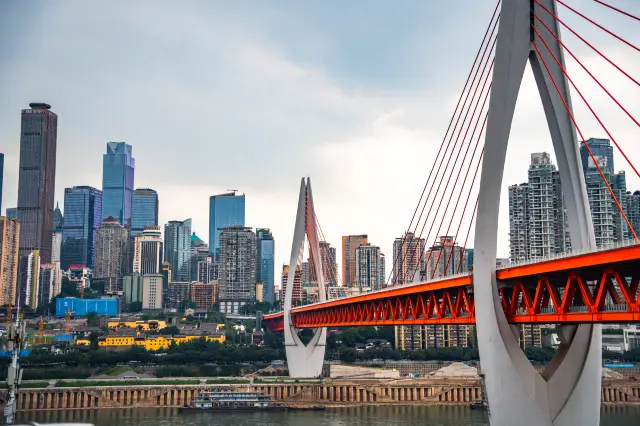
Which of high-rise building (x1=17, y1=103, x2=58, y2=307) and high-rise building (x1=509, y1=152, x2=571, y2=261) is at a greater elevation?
high-rise building (x1=17, y1=103, x2=58, y2=307)

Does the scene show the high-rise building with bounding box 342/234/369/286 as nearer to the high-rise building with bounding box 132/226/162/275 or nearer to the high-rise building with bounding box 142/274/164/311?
the high-rise building with bounding box 142/274/164/311

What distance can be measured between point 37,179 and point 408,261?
110377 millimetres

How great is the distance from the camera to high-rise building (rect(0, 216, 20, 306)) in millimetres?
127500

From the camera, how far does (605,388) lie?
56.9 metres

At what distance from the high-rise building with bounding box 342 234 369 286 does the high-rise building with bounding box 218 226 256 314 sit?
66.3ft

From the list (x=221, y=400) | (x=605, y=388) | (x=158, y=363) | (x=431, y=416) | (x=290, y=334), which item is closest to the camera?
(x=431, y=416)

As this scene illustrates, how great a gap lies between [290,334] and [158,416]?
54.3ft

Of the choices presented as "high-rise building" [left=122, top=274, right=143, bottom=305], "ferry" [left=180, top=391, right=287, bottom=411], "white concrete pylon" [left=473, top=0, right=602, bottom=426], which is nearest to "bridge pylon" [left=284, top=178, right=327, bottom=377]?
"ferry" [left=180, top=391, right=287, bottom=411]

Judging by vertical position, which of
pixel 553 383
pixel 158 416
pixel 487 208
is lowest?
pixel 158 416

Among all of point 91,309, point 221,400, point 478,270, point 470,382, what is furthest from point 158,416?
point 91,309

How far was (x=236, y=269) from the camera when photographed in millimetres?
159750

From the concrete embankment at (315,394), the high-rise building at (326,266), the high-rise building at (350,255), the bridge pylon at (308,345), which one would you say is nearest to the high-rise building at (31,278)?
the high-rise building at (326,266)

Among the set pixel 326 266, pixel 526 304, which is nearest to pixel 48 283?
pixel 326 266

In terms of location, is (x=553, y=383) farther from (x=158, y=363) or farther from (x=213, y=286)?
(x=213, y=286)
